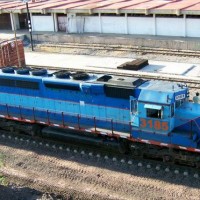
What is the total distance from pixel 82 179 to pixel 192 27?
72.2 feet

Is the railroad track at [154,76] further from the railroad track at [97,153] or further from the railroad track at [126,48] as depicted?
the railroad track at [97,153]

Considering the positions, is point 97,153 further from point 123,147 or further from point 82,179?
point 82,179

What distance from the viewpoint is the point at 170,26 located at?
34344mm

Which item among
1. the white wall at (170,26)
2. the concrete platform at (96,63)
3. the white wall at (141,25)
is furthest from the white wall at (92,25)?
the concrete platform at (96,63)

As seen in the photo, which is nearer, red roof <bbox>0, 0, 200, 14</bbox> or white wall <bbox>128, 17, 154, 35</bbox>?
red roof <bbox>0, 0, 200, 14</bbox>

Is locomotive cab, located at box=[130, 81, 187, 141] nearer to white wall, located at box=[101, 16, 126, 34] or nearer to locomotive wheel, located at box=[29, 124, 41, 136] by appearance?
locomotive wheel, located at box=[29, 124, 41, 136]

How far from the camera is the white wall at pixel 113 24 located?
121 ft

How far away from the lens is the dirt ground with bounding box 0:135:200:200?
44.5 ft

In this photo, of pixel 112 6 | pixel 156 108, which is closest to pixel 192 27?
pixel 112 6

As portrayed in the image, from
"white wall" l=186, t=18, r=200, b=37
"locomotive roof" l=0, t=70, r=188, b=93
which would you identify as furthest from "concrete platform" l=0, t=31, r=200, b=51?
"locomotive roof" l=0, t=70, r=188, b=93

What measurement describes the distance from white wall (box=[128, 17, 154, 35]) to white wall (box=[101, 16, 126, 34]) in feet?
2.24

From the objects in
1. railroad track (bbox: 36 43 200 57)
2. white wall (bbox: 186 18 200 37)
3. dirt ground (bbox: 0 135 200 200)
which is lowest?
dirt ground (bbox: 0 135 200 200)

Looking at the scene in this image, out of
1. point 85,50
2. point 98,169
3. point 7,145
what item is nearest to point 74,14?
point 85,50

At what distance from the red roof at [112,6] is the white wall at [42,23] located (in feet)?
3.97
